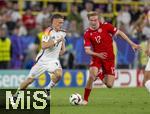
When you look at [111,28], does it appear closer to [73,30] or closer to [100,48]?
[100,48]

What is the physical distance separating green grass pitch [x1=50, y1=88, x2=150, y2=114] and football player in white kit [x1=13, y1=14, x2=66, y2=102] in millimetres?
798

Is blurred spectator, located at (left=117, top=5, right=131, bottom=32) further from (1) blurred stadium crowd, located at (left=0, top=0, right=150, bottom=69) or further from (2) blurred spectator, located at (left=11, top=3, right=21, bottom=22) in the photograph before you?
(2) blurred spectator, located at (left=11, top=3, right=21, bottom=22)

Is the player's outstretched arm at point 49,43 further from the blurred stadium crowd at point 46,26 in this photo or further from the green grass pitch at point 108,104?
the blurred stadium crowd at point 46,26

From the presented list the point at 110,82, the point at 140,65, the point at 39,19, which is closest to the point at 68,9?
the point at 39,19

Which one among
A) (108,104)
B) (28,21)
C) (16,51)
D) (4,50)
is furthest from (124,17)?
(108,104)

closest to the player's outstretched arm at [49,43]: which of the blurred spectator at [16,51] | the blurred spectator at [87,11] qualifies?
the blurred spectator at [16,51]

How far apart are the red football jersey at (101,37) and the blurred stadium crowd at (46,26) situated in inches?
324

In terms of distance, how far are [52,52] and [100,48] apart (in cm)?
124

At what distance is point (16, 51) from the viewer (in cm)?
2567

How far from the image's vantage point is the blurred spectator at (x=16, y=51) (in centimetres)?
2554

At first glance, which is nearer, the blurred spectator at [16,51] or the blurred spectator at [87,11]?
the blurred spectator at [16,51]

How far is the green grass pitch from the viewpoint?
14.9m

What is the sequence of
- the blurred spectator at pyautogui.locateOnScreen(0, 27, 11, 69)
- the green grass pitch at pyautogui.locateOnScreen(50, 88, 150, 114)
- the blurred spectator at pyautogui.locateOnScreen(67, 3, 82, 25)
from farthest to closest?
the blurred spectator at pyautogui.locateOnScreen(67, 3, 82, 25)
the blurred spectator at pyautogui.locateOnScreen(0, 27, 11, 69)
the green grass pitch at pyautogui.locateOnScreen(50, 88, 150, 114)

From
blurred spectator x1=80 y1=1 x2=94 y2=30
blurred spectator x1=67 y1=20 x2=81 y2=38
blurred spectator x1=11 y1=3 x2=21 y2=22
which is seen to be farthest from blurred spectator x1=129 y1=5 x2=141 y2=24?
blurred spectator x1=11 y1=3 x2=21 y2=22
